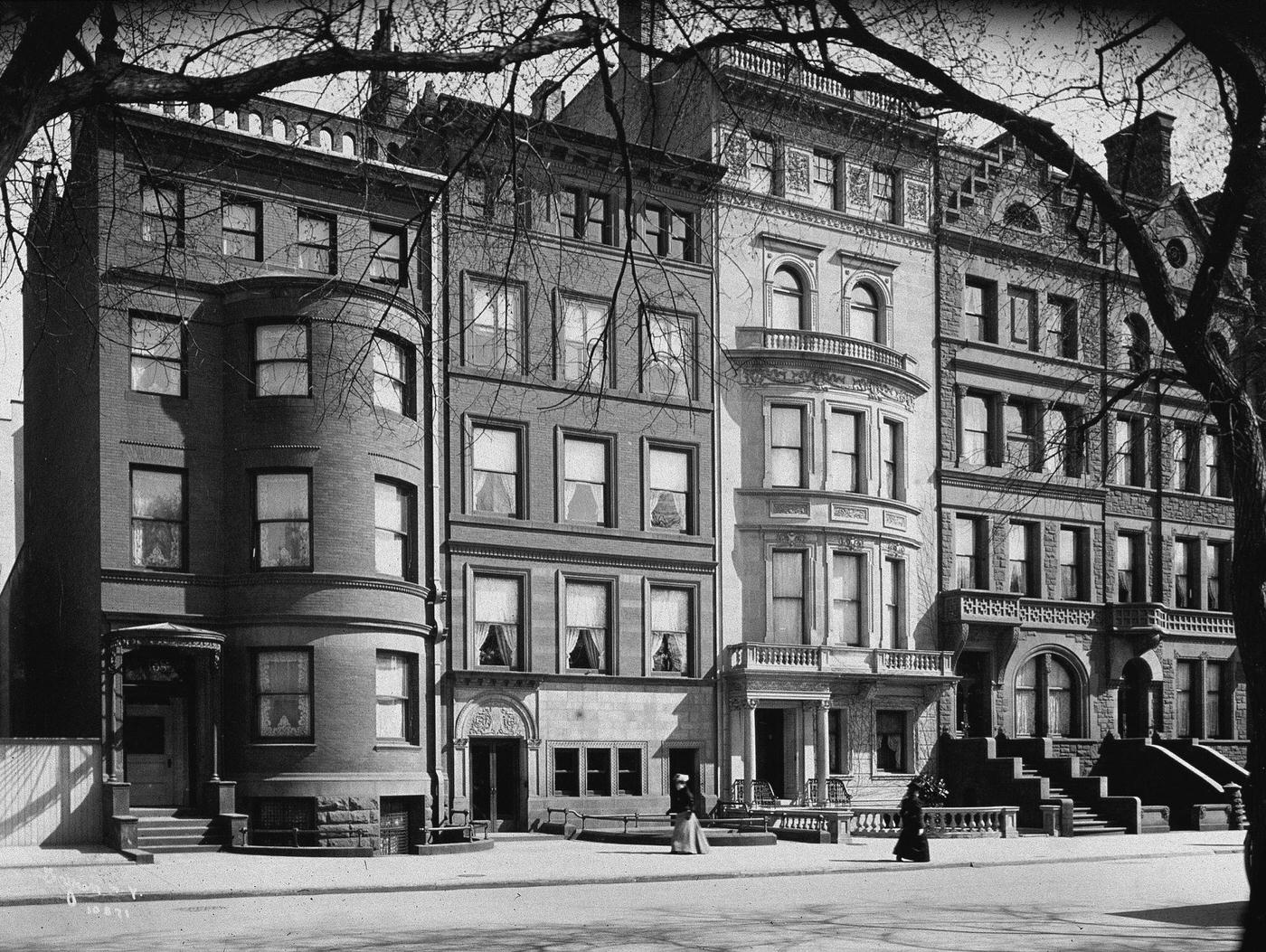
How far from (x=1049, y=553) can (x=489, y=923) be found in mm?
32207

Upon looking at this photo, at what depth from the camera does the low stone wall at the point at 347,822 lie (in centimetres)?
3155

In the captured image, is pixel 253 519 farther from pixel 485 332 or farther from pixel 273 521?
pixel 485 332

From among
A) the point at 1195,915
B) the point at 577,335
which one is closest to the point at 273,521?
the point at 577,335

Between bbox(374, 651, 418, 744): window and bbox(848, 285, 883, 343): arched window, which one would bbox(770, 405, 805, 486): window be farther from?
bbox(374, 651, 418, 744): window

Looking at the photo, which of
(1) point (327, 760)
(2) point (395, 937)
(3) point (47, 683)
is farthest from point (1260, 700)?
(3) point (47, 683)

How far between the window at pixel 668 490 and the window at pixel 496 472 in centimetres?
364

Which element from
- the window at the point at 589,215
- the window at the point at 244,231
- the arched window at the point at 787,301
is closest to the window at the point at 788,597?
the arched window at the point at 787,301

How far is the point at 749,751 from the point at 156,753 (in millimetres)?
14535

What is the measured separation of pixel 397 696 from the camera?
34.0 m

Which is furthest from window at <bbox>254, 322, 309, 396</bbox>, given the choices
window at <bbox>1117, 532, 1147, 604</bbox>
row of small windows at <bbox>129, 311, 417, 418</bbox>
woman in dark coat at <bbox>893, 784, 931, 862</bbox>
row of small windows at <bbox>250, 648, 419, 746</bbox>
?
window at <bbox>1117, 532, 1147, 604</bbox>

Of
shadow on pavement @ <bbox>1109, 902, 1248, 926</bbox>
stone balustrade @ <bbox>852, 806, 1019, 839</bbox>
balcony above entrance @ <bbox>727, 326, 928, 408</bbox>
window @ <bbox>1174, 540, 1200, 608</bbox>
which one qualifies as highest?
balcony above entrance @ <bbox>727, 326, 928, 408</bbox>

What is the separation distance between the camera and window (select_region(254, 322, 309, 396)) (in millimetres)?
32719

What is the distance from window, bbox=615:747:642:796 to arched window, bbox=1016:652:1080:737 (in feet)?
40.7

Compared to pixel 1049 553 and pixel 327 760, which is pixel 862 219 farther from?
pixel 327 760
